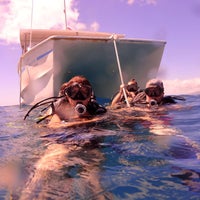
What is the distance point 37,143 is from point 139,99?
10.1ft

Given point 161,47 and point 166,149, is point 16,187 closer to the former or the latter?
point 166,149

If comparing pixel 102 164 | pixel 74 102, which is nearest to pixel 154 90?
pixel 74 102

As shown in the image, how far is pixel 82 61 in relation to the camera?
7648 mm

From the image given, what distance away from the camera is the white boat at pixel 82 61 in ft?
23.9

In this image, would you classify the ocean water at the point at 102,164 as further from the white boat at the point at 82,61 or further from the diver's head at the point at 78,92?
the white boat at the point at 82,61

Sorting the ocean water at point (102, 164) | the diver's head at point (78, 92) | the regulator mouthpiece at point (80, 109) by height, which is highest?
the diver's head at point (78, 92)

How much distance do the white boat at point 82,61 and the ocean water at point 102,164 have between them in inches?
165

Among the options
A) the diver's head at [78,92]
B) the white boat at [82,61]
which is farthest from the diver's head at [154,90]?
the white boat at [82,61]

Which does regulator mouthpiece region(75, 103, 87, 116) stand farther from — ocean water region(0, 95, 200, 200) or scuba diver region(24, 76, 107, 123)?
ocean water region(0, 95, 200, 200)

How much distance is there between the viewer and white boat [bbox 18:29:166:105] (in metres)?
7.28

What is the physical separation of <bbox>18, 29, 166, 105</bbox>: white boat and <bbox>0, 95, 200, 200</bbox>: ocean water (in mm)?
4203

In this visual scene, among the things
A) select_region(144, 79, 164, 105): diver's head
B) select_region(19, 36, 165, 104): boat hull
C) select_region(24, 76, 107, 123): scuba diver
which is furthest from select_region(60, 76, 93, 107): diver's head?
select_region(19, 36, 165, 104): boat hull

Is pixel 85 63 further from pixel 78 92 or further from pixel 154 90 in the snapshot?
pixel 78 92

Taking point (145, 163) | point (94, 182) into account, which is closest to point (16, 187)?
point (94, 182)
